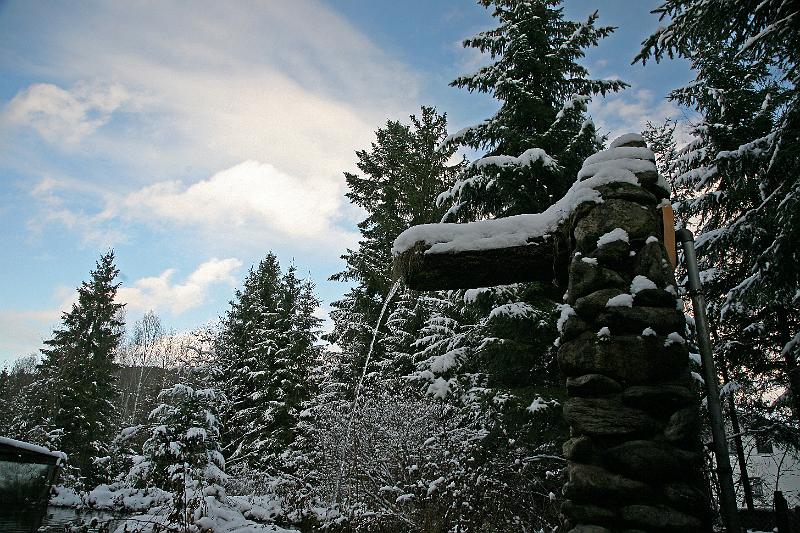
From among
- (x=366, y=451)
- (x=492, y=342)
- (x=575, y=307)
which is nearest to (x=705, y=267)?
(x=492, y=342)

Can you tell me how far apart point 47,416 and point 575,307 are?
73.1 ft

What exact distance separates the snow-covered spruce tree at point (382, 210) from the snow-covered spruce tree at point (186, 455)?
23.8ft

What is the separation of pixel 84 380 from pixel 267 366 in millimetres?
7093

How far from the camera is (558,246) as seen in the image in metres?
3.52

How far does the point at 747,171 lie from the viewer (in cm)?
859

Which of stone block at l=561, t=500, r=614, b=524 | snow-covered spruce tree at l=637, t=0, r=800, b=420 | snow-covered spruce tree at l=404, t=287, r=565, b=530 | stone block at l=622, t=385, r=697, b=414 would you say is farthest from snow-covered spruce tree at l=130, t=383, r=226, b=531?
snow-covered spruce tree at l=637, t=0, r=800, b=420

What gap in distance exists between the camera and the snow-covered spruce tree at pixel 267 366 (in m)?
17.8

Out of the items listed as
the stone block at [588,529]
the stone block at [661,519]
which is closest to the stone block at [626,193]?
the stone block at [661,519]

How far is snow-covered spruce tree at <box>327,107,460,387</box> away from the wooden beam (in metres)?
11.4

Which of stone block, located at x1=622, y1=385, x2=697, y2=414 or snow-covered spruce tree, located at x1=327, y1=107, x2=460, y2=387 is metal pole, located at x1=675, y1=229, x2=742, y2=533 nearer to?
stone block, located at x1=622, y1=385, x2=697, y2=414

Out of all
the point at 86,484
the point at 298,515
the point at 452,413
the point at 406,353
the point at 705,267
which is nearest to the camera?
the point at 452,413

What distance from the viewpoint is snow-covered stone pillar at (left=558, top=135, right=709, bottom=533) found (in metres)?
2.52

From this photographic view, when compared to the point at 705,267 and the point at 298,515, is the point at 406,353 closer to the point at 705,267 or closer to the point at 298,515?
the point at 298,515

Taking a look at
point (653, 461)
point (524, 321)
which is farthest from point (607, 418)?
point (524, 321)
